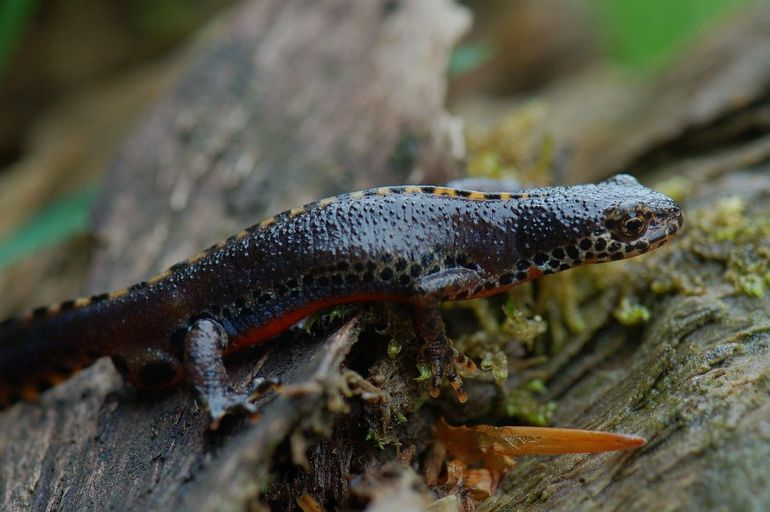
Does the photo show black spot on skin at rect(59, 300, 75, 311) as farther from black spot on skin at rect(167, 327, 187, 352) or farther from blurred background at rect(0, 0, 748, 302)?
blurred background at rect(0, 0, 748, 302)

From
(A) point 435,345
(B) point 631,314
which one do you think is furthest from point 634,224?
(A) point 435,345

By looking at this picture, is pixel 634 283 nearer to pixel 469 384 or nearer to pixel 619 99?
pixel 469 384

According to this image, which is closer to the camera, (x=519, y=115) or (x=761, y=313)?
(x=761, y=313)

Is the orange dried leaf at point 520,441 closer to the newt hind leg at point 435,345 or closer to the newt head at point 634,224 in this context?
the newt hind leg at point 435,345

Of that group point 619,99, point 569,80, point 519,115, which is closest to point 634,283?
point 519,115

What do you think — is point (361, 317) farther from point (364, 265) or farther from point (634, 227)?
point (634, 227)

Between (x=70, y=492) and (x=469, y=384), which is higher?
(x=70, y=492)

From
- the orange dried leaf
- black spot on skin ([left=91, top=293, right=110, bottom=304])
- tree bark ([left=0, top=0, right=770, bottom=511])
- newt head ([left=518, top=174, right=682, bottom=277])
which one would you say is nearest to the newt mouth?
newt head ([left=518, top=174, right=682, bottom=277])
